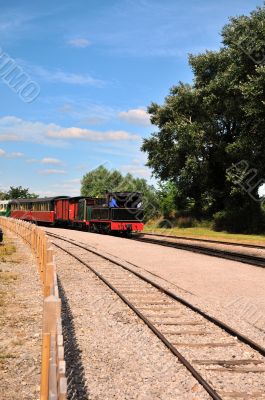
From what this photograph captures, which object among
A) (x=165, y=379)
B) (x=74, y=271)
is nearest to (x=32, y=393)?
(x=165, y=379)

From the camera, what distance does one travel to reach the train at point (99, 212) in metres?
31.1

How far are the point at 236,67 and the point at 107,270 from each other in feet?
75.1

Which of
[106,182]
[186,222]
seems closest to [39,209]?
[186,222]

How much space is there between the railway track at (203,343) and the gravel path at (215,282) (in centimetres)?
37

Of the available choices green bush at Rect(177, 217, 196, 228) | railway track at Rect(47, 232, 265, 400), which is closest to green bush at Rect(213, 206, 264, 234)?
green bush at Rect(177, 217, 196, 228)

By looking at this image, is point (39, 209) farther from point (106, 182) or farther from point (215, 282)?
point (106, 182)

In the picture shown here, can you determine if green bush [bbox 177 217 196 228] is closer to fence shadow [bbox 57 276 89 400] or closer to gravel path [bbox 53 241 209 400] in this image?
gravel path [bbox 53 241 209 400]

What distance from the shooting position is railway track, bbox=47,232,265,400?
555 centimetres

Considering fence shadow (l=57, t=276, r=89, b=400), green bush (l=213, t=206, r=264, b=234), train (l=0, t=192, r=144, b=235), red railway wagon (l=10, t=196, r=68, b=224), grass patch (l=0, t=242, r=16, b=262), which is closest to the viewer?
fence shadow (l=57, t=276, r=89, b=400)

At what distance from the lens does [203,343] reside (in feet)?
23.6

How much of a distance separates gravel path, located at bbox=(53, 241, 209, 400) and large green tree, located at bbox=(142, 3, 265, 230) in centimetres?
2377

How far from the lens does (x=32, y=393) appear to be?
5309mm

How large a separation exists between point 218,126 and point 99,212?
1452 cm

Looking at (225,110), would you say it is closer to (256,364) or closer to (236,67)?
(236,67)
